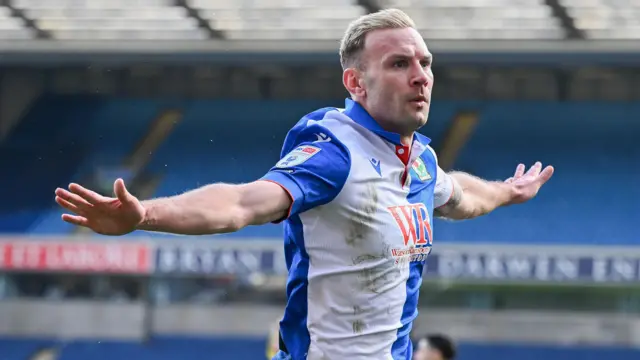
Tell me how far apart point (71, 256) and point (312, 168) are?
563 inches

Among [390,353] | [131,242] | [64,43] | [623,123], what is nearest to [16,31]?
[64,43]

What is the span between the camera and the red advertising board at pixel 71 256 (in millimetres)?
16922

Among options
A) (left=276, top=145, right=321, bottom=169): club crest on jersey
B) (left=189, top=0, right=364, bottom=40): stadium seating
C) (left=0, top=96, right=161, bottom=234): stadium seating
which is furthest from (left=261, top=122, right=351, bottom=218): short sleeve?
(left=0, top=96, right=161, bottom=234): stadium seating

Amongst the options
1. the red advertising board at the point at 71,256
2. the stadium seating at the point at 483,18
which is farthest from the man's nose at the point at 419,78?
the red advertising board at the point at 71,256

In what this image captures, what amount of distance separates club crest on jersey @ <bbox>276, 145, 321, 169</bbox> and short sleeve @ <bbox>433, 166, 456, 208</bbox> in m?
0.71

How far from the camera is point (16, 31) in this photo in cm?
1600

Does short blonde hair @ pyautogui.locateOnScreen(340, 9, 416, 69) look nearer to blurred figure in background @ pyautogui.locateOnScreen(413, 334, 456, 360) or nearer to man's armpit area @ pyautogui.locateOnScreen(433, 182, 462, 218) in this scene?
man's armpit area @ pyautogui.locateOnScreen(433, 182, 462, 218)

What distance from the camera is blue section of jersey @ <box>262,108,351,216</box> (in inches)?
125

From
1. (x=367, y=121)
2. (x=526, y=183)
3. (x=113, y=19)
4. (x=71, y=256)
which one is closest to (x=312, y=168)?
(x=367, y=121)

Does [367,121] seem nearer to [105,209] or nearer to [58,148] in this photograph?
[105,209]

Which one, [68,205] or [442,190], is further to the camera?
[442,190]

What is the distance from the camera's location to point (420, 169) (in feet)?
12.1

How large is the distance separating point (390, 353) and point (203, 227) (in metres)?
0.88

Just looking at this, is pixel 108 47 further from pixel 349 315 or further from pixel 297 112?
pixel 349 315
